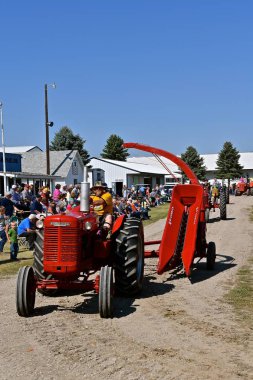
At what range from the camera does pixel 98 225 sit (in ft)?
27.2

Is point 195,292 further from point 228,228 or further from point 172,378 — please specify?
point 228,228

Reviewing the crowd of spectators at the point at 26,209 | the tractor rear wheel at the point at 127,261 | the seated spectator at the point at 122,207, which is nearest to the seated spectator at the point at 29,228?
the crowd of spectators at the point at 26,209

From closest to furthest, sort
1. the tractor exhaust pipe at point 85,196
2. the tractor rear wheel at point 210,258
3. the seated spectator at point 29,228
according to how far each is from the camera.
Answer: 1. the tractor exhaust pipe at point 85,196
2. the tractor rear wheel at point 210,258
3. the seated spectator at point 29,228

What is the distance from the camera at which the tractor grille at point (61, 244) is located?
7016 millimetres

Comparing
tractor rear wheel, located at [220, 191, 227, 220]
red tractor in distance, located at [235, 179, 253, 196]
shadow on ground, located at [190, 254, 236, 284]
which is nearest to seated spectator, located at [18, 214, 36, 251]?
shadow on ground, located at [190, 254, 236, 284]

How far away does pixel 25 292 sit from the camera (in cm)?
696

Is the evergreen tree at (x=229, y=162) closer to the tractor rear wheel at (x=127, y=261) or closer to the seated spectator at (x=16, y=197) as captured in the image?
the seated spectator at (x=16, y=197)

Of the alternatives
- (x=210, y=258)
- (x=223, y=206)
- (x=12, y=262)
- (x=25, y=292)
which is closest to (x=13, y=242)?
(x=12, y=262)

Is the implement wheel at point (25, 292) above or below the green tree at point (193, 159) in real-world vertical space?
below

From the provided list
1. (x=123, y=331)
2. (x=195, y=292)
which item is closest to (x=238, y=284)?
(x=195, y=292)

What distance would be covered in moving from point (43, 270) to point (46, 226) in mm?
905

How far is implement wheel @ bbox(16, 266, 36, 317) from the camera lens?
6953 millimetres

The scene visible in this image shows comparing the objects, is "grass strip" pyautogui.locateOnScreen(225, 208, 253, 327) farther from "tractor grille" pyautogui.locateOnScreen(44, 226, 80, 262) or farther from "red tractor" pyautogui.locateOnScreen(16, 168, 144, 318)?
"tractor grille" pyautogui.locateOnScreen(44, 226, 80, 262)

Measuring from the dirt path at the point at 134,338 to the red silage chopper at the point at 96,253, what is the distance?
13.3 inches
